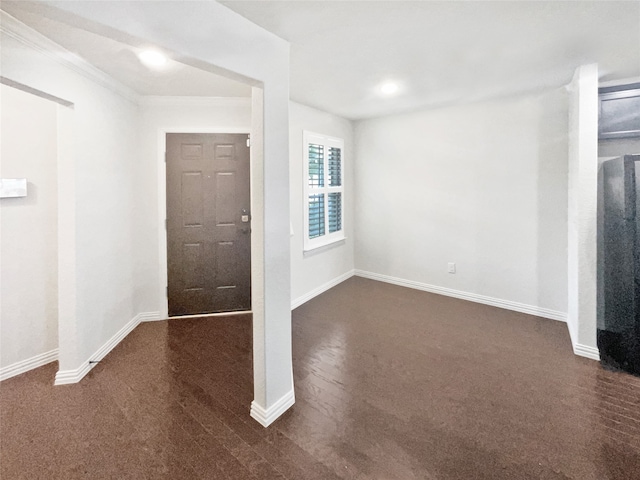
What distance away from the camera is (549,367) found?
2393mm

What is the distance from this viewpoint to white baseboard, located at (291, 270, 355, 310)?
3.72 m

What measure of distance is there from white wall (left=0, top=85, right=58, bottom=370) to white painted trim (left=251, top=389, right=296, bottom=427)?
6.17 feet

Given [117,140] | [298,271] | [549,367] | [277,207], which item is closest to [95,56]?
[117,140]

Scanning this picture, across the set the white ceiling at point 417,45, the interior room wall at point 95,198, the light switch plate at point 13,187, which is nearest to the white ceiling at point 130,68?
the white ceiling at point 417,45

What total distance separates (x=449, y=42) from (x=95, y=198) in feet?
9.19

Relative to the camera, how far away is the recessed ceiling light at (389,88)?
2.89 metres

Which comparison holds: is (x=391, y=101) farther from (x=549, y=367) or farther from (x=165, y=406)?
(x=165, y=406)

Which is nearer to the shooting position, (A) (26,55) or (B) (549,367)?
(A) (26,55)

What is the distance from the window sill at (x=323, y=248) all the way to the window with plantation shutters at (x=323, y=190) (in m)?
0.01

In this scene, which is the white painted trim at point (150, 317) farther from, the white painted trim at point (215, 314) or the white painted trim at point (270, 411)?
the white painted trim at point (270, 411)

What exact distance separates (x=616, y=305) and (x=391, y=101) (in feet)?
9.03

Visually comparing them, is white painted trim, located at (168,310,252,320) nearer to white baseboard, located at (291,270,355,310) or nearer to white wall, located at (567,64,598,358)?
white baseboard, located at (291,270,355,310)

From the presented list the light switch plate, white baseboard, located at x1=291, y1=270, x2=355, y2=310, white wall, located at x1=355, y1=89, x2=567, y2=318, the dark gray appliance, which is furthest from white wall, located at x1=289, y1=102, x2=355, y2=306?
the dark gray appliance

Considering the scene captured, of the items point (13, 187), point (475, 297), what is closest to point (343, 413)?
point (475, 297)
